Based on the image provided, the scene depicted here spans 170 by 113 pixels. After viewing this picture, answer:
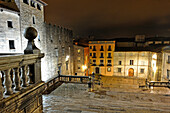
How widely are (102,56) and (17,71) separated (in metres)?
31.5

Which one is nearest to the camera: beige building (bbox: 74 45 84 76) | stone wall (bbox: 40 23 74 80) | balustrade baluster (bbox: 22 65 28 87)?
balustrade baluster (bbox: 22 65 28 87)

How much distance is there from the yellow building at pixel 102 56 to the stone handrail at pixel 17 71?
3055 cm

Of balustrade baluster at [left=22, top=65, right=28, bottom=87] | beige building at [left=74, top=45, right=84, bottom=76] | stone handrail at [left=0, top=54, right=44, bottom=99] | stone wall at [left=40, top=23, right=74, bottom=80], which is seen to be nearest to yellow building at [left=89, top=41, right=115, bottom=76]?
beige building at [left=74, top=45, right=84, bottom=76]

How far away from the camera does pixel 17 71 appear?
2881 mm

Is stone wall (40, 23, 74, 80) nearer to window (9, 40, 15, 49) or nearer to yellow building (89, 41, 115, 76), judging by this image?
window (9, 40, 15, 49)

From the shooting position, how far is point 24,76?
3121mm

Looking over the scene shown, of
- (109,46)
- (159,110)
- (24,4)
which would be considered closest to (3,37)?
(24,4)

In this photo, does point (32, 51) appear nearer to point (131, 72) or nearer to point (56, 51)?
point (56, 51)

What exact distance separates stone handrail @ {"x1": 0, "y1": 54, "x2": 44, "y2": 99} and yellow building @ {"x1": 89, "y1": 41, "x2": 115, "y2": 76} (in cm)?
3055

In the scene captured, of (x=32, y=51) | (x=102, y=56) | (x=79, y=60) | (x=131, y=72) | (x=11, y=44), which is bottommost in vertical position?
(x=131, y=72)

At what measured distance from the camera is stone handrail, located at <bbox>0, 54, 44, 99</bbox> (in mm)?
2504

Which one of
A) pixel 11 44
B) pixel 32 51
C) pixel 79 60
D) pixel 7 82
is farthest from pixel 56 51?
pixel 7 82

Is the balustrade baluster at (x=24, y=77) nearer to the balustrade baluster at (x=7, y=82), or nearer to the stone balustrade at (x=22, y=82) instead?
the stone balustrade at (x=22, y=82)

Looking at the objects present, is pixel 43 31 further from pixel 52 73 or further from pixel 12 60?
pixel 12 60
